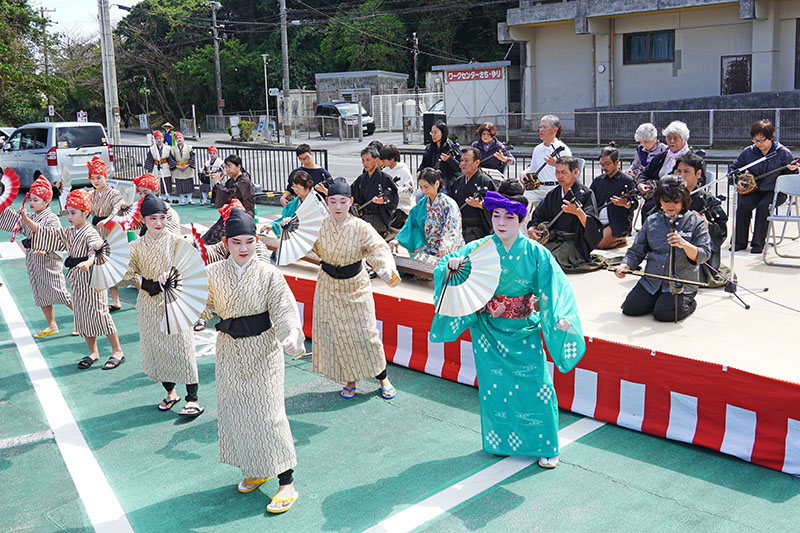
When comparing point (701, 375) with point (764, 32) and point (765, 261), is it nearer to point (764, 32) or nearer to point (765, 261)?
point (765, 261)

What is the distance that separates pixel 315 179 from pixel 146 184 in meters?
2.29

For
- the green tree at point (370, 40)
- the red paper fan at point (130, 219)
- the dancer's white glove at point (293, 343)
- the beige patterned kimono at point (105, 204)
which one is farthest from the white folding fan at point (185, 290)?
the green tree at point (370, 40)

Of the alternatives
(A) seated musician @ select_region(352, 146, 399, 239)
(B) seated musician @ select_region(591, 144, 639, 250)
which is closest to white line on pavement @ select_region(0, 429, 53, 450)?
(A) seated musician @ select_region(352, 146, 399, 239)

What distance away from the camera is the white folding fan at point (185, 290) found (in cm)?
441

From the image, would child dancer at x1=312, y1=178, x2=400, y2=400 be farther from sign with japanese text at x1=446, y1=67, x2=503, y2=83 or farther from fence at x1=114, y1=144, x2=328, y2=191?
sign with japanese text at x1=446, y1=67, x2=503, y2=83

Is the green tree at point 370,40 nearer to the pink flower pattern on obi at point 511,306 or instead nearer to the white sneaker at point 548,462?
the pink flower pattern on obi at point 511,306

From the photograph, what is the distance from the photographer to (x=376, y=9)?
4384 centimetres

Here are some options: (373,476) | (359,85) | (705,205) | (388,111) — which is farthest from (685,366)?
(359,85)

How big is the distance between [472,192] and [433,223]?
1030 mm

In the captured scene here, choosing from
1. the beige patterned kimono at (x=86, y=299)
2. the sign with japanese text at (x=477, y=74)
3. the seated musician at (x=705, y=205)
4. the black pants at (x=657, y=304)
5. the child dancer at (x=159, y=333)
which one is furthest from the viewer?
the sign with japanese text at (x=477, y=74)

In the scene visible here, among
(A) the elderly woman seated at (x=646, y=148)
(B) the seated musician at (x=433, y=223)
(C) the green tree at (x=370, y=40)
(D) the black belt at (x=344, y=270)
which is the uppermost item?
(C) the green tree at (x=370, y=40)

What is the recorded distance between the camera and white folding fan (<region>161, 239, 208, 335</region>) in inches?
174

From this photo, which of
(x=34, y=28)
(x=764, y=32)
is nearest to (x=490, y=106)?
(x=764, y=32)

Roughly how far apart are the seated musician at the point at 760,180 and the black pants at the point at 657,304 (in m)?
2.33
